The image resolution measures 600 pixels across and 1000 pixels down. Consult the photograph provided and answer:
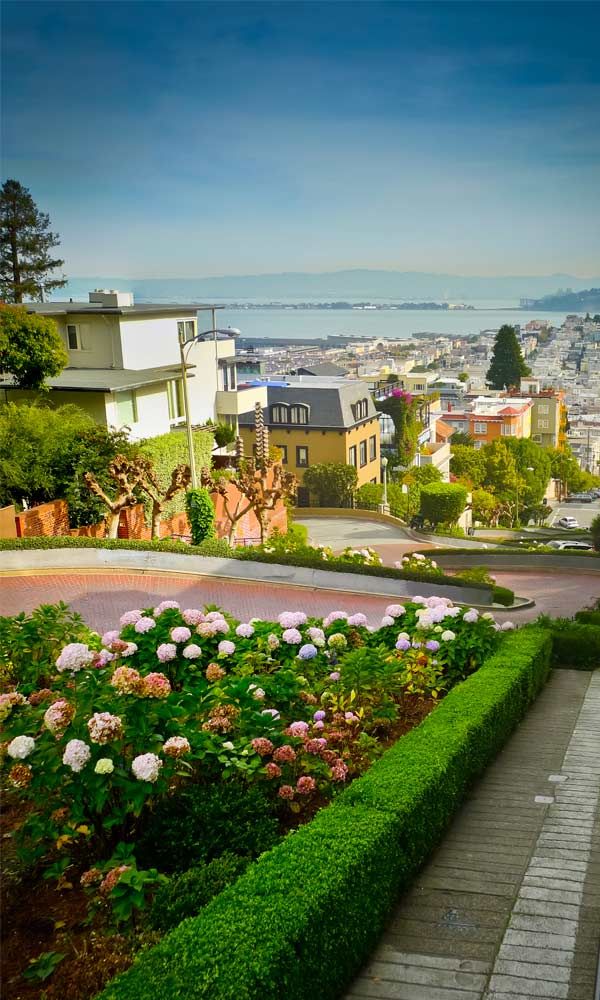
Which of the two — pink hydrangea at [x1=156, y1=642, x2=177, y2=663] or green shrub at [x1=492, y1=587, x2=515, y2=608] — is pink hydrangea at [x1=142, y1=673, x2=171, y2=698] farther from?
green shrub at [x1=492, y1=587, x2=515, y2=608]

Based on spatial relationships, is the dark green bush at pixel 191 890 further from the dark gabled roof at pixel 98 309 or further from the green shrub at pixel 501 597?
the dark gabled roof at pixel 98 309

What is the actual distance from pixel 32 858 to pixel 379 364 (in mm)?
100882

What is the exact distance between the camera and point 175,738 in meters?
3.83

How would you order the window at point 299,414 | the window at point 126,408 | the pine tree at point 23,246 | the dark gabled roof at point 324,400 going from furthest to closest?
the window at point 299,414, the dark gabled roof at point 324,400, the pine tree at point 23,246, the window at point 126,408

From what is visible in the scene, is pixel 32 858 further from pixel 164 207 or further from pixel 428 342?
pixel 428 342

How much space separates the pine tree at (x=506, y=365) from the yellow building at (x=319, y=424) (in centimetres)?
1636

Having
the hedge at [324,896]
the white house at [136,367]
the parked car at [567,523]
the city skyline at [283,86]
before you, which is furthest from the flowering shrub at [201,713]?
the parked car at [567,523]

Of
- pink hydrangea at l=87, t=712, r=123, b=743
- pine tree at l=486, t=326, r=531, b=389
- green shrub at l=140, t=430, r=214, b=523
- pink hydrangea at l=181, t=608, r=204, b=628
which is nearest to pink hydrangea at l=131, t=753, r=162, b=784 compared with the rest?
pink hydrangea at l=87, t=712, r=123, b=743

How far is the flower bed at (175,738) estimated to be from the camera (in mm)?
3596

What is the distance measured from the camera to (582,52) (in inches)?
286

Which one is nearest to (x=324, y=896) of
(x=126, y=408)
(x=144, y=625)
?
(x=144, y=625)

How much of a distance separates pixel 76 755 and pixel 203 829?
0.67 m

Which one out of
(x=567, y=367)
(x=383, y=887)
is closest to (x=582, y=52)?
(x=383, y=887)

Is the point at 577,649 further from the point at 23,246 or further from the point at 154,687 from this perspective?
the point at 23,246
